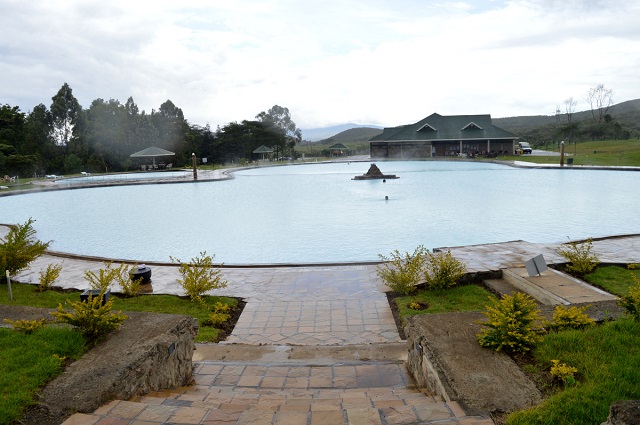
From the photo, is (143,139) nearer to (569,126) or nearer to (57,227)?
(57,227)

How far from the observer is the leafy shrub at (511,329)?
3844 mm

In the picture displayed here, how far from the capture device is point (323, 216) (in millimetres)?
16688

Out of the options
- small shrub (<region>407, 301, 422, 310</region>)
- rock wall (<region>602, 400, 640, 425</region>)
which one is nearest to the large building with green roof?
small shrub (<region>407, 301, 422, 310</region>)

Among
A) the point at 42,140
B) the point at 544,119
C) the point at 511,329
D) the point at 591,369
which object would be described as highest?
the point at 544,119

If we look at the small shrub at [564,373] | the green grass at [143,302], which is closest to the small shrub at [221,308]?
the green grass at [143,302]

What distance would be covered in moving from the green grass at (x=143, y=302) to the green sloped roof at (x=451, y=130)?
1764 inches

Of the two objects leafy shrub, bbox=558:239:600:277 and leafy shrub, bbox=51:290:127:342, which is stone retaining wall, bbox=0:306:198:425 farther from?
leafy shrub, bbox=558:239:600:277

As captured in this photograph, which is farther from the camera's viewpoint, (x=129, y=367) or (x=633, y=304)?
(x=633, y=304)

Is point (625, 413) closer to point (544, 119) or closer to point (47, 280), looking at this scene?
point (47, 280)

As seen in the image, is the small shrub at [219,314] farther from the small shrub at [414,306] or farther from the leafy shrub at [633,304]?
the leafy shrub at [633,304]

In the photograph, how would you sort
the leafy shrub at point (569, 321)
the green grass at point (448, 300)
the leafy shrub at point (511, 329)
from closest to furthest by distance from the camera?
the leafy shrub at point (511, 329)
the leafy shrub at point (569, 321)
the green grass at point (448, 300)

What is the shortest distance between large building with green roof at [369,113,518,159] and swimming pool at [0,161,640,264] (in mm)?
20548

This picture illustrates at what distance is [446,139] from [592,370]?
4731 centimetres

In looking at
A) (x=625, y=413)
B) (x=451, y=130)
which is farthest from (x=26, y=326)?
(x=451, y=130)
